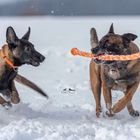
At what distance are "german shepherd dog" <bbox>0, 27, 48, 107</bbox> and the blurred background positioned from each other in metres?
15.1

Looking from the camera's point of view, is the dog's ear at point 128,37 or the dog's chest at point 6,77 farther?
the dog's chest at point 6,77

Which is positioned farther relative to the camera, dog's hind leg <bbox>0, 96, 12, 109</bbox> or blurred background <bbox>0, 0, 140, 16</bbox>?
blurred background <bbox>0, 0, 140, 16</bbox>

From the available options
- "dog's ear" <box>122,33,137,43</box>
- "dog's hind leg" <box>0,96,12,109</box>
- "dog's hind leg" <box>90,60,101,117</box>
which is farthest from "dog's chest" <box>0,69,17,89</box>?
"dog's ear" <box>122,33,137,43</box>

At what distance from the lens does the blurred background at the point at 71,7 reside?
23219 millimetres

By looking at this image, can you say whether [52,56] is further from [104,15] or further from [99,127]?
[104,15]

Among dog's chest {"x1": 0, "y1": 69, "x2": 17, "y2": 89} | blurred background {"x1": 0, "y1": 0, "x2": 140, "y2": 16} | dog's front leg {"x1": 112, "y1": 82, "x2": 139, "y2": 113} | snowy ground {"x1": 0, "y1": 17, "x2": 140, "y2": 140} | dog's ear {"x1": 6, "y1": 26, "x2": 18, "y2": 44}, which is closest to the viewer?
snowy ground {"x1": 0, "y1": 17, "x2": 140, "y2": 140}

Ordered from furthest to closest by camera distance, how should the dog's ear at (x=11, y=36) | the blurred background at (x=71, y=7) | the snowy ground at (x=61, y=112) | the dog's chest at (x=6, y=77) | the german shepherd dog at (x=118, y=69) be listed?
the blurred background at (x=71, y=7) < the dog's chest at (x=6, y=77) < the dog's ear at (x=11, y=36) < the german shepherd dog at (x=118, y=69) < the snowy ground at (x=61, y=112)

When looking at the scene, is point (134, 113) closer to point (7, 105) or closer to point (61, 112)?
point (61, 112)

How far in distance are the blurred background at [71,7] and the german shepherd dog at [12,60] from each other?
1506cm

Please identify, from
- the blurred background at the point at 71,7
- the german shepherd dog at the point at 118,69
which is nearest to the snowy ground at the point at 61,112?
the german shepherd dog at the point at 118,69

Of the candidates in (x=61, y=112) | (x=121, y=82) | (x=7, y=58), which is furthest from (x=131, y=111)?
(x=7, y=58)

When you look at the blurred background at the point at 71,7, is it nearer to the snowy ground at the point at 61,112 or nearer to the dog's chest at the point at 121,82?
the snowy ground at the point at 61,112

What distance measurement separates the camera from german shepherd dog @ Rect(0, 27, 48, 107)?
7.76 metres

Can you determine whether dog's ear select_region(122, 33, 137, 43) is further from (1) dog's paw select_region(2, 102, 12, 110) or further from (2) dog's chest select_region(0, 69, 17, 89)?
(1) dog's paw select_region(2, 102, 12, 110)
